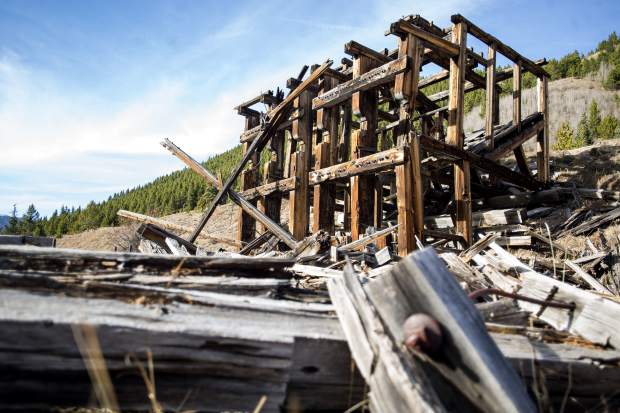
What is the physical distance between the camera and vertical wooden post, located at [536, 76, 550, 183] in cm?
953

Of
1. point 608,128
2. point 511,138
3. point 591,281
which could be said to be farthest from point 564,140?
point 591,281

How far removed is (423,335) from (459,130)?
6287mm

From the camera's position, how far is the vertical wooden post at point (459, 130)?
670 cm

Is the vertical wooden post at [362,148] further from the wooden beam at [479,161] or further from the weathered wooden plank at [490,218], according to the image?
the weathered wooden plank at [490,218]

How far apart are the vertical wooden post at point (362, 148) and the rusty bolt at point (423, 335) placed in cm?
544

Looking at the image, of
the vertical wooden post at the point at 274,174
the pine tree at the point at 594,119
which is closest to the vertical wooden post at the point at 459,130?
the vertical wooden post at the point at 274,174

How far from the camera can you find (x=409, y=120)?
6082mm

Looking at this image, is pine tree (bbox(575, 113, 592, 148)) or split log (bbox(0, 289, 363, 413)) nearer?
split log (bbox(0, 289, 363, 413))

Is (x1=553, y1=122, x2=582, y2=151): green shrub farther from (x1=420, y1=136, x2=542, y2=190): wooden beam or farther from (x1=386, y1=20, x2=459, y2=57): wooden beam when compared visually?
(x1=386, y1=20, x2=459, y2=57): wooden beam

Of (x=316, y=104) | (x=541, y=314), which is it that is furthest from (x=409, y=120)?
(x=541, y=314)

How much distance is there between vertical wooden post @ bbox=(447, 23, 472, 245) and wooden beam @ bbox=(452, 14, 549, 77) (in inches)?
5.8

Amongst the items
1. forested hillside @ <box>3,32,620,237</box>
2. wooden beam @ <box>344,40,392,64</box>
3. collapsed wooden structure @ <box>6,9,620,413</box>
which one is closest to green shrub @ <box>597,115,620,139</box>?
forested hillside @ <box>3,32,620,237</box>

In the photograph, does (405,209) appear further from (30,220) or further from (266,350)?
(30,220)

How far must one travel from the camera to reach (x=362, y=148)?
7.09 m
